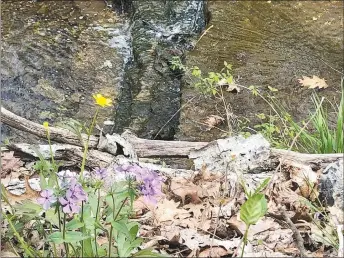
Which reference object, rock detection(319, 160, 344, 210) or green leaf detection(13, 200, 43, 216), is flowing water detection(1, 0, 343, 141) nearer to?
rock detection(319, 160, 344, 210)

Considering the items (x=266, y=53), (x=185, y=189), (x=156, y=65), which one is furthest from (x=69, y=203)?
(x=266, y=53)

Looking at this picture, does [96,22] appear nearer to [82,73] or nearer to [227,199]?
[82,73]

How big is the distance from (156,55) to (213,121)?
1396 mm

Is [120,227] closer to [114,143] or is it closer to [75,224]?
[75,224]

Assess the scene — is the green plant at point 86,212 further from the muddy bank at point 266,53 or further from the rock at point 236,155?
the muddy bank at point 266,53

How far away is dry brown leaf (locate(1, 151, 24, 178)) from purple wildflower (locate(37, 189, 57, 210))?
3.68ft

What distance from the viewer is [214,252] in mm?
2240

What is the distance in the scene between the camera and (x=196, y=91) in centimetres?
463

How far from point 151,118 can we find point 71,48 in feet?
5.45

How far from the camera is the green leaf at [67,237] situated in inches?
72.4

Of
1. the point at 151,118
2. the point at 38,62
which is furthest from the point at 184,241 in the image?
the point at 38,62

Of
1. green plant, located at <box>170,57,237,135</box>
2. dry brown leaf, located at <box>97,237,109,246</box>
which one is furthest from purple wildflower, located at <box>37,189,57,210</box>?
green plant, located at <box>170,57,237,135</box>

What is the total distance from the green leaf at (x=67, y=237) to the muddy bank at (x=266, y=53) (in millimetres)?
2310

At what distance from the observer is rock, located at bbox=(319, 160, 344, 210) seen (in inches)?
97.8
